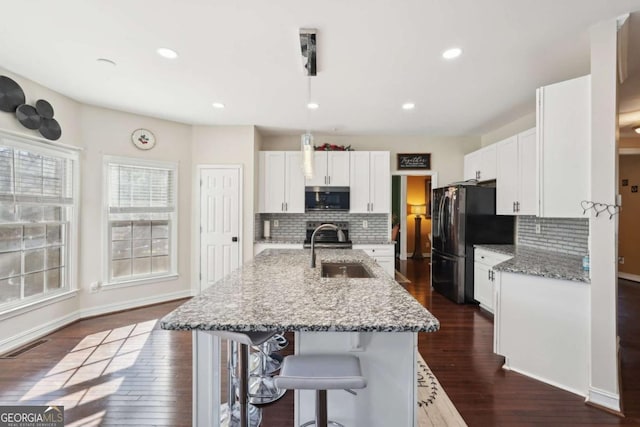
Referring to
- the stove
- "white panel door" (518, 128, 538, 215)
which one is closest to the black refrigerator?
"white panel door" (518, 128, 538, 215)

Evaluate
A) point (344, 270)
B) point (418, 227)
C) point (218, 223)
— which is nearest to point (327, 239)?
point (218, 223)

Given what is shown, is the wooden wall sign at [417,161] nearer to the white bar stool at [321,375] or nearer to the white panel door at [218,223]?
the white panel door at [218,223]

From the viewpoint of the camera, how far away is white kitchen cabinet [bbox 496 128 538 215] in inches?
124

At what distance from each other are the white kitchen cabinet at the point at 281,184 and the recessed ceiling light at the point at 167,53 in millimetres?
2185

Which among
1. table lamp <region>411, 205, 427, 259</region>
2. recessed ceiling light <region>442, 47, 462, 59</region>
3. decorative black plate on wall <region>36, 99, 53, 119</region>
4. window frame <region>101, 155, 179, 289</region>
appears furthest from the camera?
table lamp <region>411, 205, 427, 259</region>

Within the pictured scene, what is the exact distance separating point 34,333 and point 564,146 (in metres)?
5.01

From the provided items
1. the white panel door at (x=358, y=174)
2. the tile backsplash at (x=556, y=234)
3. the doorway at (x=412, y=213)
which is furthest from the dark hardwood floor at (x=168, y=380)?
the doorway at (x=412, y=213)

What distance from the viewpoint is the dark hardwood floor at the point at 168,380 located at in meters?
1.78

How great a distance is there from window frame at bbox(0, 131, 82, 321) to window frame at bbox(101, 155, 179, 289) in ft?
0.86

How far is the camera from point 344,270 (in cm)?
238

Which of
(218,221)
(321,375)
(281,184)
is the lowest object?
(321,375)

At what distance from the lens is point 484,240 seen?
3.77m

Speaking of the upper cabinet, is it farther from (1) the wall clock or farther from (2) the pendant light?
(1) the wall clock

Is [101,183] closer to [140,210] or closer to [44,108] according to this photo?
[140,210]
